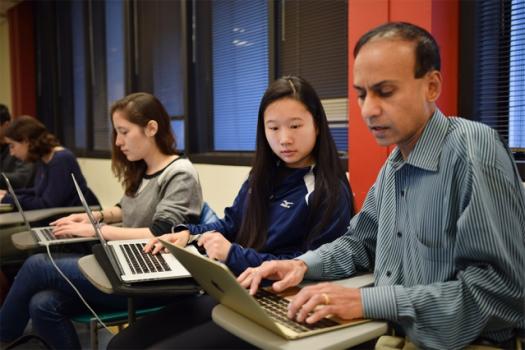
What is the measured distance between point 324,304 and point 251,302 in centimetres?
16

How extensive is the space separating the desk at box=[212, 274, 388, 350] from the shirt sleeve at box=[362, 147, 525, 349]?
0.22 ft

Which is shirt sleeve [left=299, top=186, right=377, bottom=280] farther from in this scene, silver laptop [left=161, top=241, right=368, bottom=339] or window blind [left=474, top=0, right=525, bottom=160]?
window blind [left=474, top=0, right=525, bottom=160]

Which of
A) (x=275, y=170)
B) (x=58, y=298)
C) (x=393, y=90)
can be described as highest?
(x=393, y=90)

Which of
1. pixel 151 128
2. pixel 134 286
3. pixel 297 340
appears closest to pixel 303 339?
pixel 297 340

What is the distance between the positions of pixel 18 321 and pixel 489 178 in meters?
2.05

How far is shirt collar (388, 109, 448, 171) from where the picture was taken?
103 cm

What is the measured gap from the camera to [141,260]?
1.46 metres

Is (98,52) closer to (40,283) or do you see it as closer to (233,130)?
(233,130)

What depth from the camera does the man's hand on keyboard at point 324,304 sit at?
0.93 m

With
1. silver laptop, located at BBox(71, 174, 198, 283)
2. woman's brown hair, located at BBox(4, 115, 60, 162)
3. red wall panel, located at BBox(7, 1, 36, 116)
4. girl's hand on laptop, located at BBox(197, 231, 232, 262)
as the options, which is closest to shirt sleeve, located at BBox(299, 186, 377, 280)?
girl's hand on laptop, located at BBox(197, 231, 232, 262)

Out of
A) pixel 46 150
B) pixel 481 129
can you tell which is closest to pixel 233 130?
pixel 46 150

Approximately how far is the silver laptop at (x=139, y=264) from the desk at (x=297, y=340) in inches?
13.3

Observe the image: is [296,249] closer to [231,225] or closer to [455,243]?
[231,225]

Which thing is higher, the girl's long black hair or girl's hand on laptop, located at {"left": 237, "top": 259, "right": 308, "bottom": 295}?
the girl's long black hair
